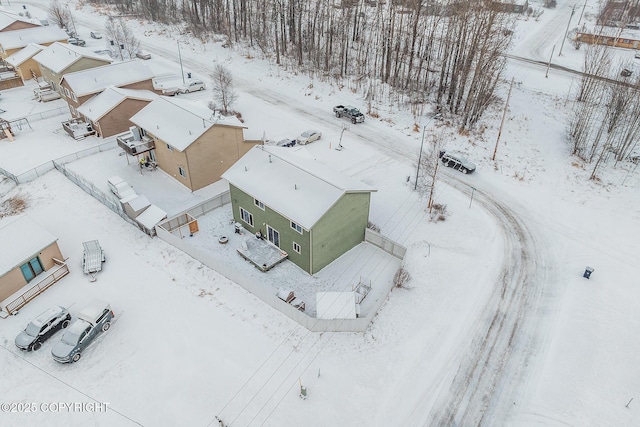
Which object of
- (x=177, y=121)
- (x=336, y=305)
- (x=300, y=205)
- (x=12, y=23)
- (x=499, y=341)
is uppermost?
(x=12, y=23)

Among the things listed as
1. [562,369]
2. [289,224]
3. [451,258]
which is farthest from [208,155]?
[562,369]

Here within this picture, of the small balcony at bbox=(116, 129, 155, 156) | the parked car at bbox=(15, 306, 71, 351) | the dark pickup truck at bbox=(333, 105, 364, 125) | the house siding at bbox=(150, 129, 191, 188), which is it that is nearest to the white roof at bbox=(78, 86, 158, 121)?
the small balcony at bbox=(116, 129, 155, 156)

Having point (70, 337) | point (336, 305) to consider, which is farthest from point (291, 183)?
point (70, 337)

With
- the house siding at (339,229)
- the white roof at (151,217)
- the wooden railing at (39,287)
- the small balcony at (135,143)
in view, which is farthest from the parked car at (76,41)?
the house siding at (339,229)

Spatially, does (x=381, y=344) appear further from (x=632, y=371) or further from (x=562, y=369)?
(x=632, y=371)

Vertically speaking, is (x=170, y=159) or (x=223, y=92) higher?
(x=223, y=92)

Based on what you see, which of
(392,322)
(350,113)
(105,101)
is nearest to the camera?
(392,322)

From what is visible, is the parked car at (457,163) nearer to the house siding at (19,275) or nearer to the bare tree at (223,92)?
the bare tree at (223,92)

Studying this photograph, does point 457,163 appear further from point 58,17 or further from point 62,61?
point 58,17
